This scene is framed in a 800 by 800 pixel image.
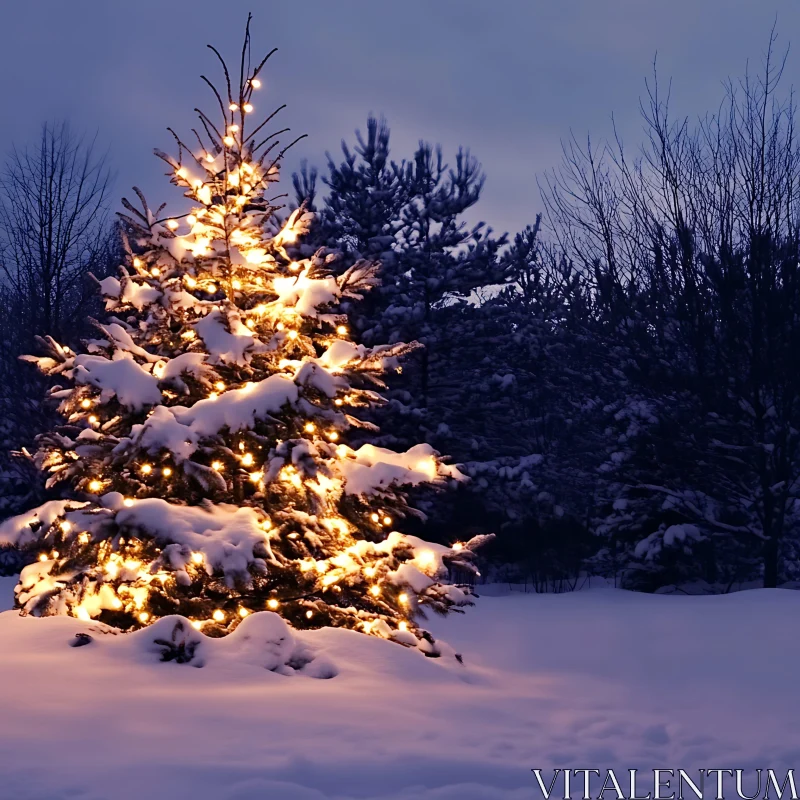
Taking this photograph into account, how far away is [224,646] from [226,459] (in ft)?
5.25

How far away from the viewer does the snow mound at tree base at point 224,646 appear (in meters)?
5.37

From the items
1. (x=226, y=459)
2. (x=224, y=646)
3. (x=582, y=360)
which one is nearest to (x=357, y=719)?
(x=224, y=646)

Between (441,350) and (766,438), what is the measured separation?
9393 millimetres

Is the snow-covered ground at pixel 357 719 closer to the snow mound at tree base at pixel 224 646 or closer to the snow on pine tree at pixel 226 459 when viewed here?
the snow mound at tree base at pixel 224 646

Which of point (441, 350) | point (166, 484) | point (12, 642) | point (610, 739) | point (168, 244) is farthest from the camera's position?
point (441, 350)

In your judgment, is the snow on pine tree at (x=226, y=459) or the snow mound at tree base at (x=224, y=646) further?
the snow on pine tree at (x=226, y=459)

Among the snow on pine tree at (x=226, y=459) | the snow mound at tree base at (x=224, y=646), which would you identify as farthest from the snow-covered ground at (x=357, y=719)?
the snow on pine tree at (x=226, y=459)

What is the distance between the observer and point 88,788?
327cm

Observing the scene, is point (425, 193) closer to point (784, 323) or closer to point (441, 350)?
point (441, 350)

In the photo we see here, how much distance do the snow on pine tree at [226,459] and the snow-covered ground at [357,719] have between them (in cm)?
56

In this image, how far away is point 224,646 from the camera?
18.2 ft

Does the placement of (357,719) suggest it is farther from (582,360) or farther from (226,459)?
(582,360)

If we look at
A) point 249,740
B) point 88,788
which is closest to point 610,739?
point 249,740

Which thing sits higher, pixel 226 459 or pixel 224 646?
pixel 226 459
